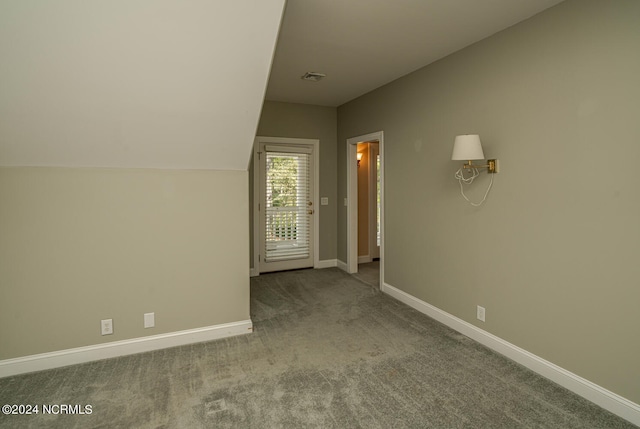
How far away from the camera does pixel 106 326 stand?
2.77 meters

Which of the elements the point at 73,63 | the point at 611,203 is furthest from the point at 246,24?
the point at 611,203

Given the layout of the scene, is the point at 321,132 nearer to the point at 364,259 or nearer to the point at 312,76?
the point at 312,76

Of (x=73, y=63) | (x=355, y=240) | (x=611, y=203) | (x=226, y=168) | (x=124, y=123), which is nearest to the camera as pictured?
(x=73, y=63)

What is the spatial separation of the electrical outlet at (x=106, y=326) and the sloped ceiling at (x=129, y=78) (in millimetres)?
1249

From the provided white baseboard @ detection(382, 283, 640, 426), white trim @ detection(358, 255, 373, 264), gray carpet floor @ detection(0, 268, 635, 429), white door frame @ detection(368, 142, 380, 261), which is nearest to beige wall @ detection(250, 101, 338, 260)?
white trim @ detection(358, 255, 373, 264)

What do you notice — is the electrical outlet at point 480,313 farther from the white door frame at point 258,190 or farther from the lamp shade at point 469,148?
the white door frame at point 258,190

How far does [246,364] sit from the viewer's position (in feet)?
8.76

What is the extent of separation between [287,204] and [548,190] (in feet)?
12.1

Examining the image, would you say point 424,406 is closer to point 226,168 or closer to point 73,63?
point 226,168

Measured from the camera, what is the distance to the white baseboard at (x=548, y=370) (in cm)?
208

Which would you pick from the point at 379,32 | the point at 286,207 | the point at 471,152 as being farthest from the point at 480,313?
the point at 286,207

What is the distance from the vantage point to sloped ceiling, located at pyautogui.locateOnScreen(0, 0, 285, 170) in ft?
6.00

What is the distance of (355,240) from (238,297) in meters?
2.61

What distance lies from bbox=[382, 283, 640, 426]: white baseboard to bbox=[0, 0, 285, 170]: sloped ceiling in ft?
8.48
